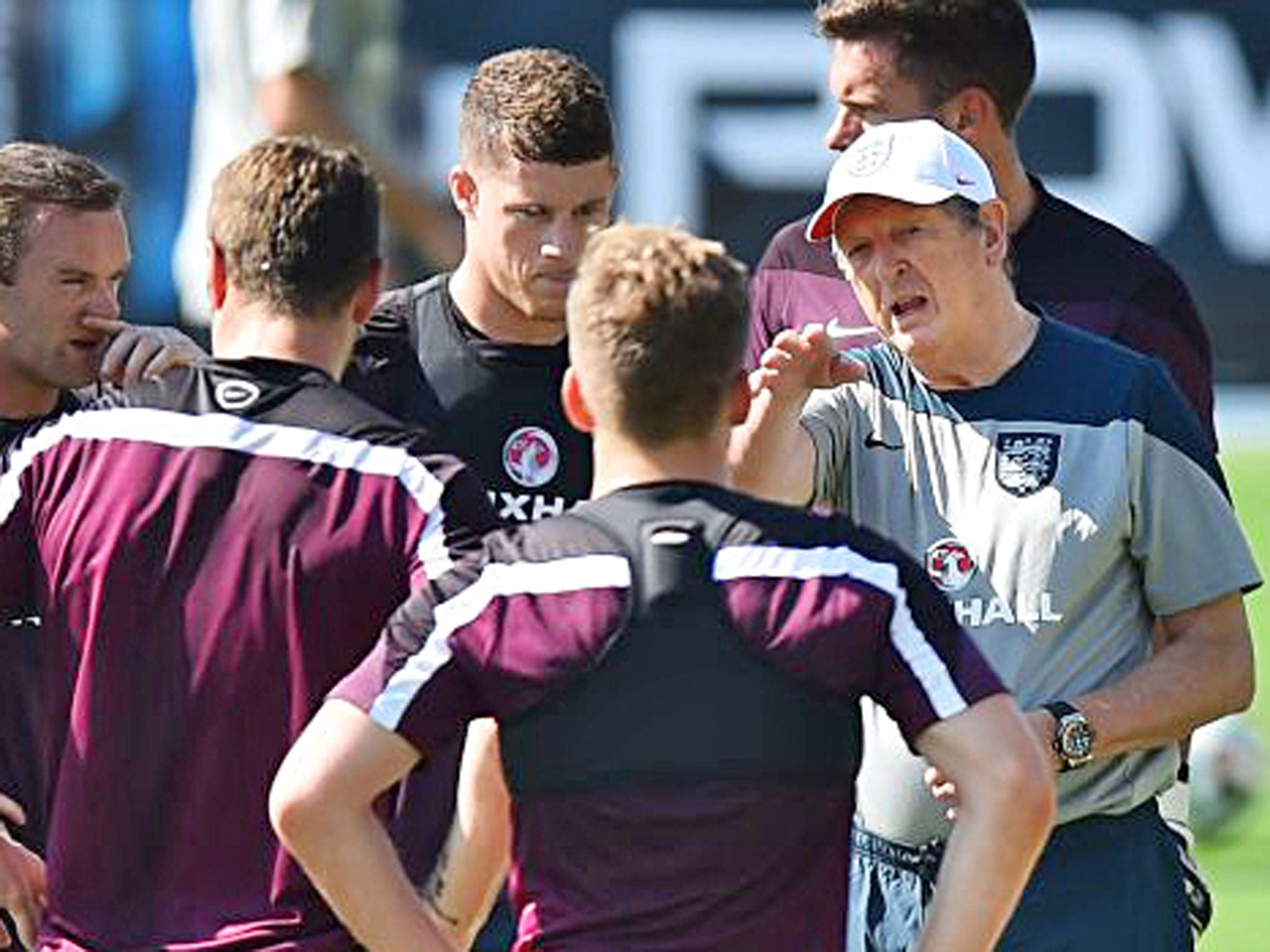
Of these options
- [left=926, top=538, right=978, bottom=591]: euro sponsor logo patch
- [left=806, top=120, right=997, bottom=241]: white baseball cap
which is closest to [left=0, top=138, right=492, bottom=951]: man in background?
[left=806, top=120, right=997, bottom=241]: white baseball cap

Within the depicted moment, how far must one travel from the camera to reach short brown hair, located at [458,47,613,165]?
17.3ft

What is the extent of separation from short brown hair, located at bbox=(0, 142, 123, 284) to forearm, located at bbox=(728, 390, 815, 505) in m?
1.00

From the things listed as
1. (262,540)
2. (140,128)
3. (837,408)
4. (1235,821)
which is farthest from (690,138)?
(262,540)

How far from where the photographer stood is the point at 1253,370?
1333 cm

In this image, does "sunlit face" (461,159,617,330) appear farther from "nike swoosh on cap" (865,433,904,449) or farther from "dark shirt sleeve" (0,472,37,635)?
"dark shirt sleeve" (0,472,37,635)

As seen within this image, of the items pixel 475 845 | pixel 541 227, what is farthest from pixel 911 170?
pixel 475 845

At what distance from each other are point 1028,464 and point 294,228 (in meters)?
1.18

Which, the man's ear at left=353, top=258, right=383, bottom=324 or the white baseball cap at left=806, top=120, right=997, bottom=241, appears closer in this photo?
the man's ear at left=353, top=258, right=383, bottom=324

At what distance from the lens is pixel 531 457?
5.26 metres

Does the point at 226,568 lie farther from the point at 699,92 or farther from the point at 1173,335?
the point at 699,92

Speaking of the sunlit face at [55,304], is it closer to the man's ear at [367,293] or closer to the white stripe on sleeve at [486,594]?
the man's ear at [367,293]

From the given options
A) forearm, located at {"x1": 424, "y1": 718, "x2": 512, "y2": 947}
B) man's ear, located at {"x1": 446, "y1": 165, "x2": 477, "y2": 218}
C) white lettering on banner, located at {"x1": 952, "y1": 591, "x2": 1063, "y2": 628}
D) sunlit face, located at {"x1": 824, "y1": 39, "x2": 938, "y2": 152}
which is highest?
sunlit face, located at {"x1": 824, "y1": 39, "x2": 938, "y2": 152}

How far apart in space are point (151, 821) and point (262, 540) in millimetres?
380

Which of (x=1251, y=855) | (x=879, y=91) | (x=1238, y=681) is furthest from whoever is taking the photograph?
(x=1251, y=855)
